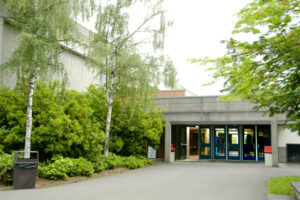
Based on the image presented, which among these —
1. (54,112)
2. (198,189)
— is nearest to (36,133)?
(54,112)

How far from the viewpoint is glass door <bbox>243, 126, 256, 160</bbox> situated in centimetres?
2270

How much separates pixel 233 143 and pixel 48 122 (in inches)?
603

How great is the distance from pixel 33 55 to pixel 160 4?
8721 mm

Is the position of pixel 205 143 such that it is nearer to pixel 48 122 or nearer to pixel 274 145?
pixel 274 145

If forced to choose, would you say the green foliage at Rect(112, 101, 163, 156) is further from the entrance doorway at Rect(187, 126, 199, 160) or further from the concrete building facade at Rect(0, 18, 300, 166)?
the entrance doorway at Rect(187, 126, 199, 160)

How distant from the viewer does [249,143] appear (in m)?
22.8

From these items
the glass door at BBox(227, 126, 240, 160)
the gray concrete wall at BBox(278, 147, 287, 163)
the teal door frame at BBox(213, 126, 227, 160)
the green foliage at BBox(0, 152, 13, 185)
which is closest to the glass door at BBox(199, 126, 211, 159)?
the teal door frame at BBox(213, 126, 227, 160)

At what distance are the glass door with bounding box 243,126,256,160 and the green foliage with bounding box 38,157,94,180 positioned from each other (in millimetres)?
13955

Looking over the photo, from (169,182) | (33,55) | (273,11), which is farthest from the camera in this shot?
(169,182)

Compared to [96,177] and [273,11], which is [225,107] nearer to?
[96,177]

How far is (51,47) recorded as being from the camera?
1019 centimetres

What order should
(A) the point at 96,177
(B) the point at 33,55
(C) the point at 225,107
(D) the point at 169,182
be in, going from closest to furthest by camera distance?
(B) the point at 33,55 < (D) the point at 169,182 < (A) the point at 96,177 < (C) the point at 225,107

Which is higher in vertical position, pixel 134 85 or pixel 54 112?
pixel 134 85

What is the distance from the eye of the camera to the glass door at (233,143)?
23.0 meters
